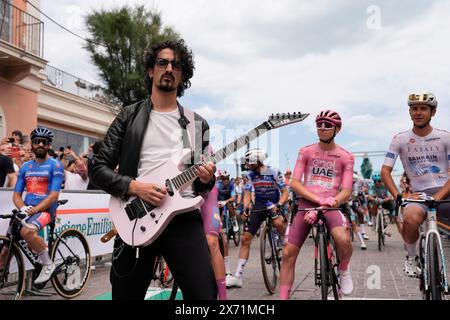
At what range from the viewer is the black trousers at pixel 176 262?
2811mm

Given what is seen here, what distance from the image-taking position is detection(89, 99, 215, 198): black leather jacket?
295cm

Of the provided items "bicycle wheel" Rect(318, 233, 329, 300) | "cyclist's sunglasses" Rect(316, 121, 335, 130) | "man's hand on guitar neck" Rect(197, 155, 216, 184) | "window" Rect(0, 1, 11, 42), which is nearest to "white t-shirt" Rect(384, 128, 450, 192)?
"cyclist's sunglasses" Rect(316, 121, 335, 130)

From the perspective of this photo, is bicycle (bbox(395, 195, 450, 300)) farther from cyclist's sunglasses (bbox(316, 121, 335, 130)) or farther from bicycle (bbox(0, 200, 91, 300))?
bicycle (bbox(0, 200, 91, 300))

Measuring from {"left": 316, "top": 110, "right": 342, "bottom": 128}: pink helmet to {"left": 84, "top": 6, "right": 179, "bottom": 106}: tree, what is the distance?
24.0 meters

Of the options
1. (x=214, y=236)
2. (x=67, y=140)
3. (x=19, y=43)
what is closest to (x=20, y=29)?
(x=19, y=43)

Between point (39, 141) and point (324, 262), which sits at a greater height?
point (39, 141)

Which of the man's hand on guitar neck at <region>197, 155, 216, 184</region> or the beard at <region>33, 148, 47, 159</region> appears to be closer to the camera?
the man's hand on guitar neck at <region>197, 155, 216, 184</region>

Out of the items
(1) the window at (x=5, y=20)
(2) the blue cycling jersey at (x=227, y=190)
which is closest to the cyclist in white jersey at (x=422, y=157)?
(2) the blue cycling jersey at (x=227, y=190)

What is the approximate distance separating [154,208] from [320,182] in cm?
270

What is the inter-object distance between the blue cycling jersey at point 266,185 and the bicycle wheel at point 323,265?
2.88 metres

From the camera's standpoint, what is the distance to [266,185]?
Answer: 26.2ft

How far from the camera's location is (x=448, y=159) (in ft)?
16.4

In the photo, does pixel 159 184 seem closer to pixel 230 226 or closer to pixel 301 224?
pixel 301 224
